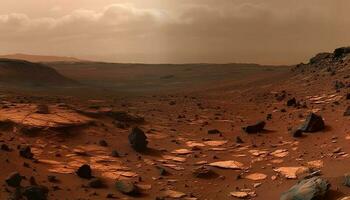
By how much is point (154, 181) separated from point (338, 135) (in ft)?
24.2

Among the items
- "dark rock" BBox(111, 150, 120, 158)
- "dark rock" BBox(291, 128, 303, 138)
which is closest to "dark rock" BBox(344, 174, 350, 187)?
"dark rock" BBox(291, 128, 303, 138)

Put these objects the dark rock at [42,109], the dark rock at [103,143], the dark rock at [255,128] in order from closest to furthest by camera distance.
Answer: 1. the dark rock at [103,143]
2. the dark rock at [255,128]
3. the dark rock at [42,109]

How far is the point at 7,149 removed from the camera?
1550 cm

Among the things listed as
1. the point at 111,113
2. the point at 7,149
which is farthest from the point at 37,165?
the point at 111,113

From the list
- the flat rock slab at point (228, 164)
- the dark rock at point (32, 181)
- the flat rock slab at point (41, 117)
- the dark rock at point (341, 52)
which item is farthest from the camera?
the dark rock at point (341, 52)

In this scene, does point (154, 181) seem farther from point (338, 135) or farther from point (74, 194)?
point (338, 135)

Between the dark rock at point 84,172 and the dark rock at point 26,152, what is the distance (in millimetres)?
2045

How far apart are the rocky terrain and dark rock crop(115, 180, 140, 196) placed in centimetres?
3

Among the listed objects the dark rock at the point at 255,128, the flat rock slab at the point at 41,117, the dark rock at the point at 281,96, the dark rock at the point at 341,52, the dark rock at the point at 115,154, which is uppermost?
the dark rock at the point at 341,52

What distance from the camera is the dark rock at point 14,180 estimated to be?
12.9 metres

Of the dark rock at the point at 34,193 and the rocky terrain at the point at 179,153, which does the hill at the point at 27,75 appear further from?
the dark rock at the point at 34,193

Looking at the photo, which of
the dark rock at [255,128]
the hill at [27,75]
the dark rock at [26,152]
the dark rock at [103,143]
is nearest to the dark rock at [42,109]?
the dark rock at [103,143]

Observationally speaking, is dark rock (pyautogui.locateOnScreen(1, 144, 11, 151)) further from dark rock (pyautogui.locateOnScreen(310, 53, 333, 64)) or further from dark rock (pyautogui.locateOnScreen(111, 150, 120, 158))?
dark rock (pyautogui.locateOnScreen(310, 53, 333, 64))

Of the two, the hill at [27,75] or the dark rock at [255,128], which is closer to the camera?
the dark rock at [255,128]
